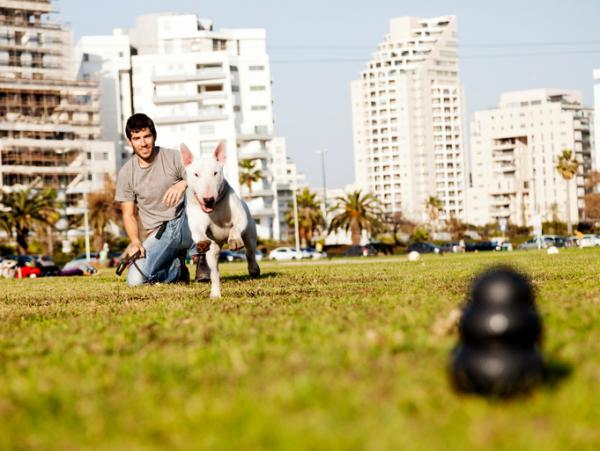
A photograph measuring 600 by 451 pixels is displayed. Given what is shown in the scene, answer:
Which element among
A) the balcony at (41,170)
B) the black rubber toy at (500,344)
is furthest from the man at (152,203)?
the balcony at (41,170)

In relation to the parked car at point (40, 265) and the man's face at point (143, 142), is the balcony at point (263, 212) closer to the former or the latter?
the parked car at point (40, 265)

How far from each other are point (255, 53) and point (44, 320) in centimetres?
15443

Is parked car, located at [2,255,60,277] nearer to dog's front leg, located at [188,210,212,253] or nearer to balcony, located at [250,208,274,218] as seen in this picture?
dog's front leg, located at [188,210,212,253]

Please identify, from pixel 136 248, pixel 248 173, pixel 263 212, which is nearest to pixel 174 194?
pixel 136 248

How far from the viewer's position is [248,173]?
135750 millimetres

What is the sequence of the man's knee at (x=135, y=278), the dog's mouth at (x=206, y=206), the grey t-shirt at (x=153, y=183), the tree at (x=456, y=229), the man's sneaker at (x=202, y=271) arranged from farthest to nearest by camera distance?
the tree at (x=456, y=229) → the man's knee at (x=135, y=278) → the man's sneaker at (x=202, y=271) → the grey t-shirt at (x=153, y=183) → the dog's mouth at (x=206, y=206)

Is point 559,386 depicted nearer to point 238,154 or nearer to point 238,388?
point 238,388

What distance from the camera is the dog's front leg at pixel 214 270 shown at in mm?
11258

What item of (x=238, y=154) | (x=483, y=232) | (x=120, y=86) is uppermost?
(x=120, y=86)

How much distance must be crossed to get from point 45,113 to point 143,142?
12550 centimetres

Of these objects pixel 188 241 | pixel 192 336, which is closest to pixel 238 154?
pixel 188 241

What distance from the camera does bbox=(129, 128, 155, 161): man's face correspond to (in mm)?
14164

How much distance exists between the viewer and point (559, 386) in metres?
4.18

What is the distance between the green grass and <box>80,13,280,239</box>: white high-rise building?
12286cm
